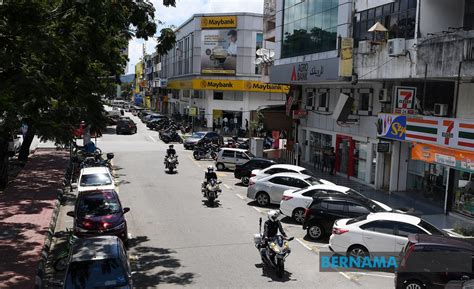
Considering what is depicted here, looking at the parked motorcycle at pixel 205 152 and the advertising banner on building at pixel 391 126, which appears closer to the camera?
the advertising banner on building at pixel 391 126

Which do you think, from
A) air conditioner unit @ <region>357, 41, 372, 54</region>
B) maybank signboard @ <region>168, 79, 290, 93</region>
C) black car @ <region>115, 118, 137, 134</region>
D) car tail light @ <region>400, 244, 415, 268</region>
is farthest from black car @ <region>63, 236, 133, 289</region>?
maybank signboard @ <region>168, 79, 290, 93</region>

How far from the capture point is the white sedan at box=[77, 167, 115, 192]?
19703 millimetres

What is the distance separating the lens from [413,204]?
22172mm

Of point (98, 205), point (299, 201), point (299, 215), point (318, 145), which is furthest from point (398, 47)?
point (318, 145)

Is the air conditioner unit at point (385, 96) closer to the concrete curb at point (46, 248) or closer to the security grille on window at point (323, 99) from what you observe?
the security grille on window at point (323, 99)

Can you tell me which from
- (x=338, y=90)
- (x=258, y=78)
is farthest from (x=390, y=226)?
(x=258, y=78)

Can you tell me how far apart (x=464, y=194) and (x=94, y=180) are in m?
14.8

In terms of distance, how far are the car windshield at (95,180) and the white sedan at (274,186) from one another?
19.7ft

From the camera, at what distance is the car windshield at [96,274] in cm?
947

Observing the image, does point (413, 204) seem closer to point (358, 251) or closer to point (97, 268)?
point (358, 251)

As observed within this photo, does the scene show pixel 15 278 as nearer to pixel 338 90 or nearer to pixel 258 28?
pixel 338 90

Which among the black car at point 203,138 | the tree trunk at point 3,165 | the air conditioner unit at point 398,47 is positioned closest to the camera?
the air conditioner unit at point 398,47

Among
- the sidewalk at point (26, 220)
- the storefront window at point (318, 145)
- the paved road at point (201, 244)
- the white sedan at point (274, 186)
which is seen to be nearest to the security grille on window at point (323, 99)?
the storefront window at point (318, 145)

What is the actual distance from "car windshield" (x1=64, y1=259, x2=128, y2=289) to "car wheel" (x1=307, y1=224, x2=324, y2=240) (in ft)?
24.8
